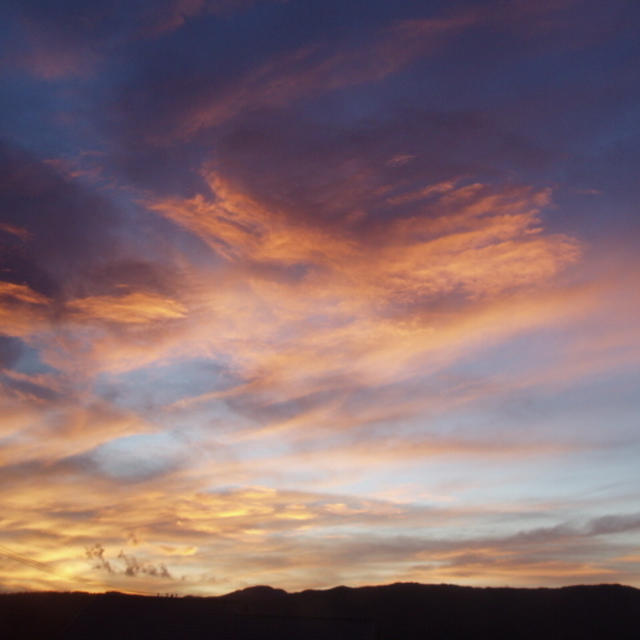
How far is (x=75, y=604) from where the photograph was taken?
79062mm

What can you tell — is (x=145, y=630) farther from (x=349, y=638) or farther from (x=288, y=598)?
(x=288, y=598)

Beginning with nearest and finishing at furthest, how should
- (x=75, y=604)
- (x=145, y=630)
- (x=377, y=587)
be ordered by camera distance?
(x=145, y=630), (x=75, y=604), (x=377, y=587)

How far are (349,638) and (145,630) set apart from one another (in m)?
11.6

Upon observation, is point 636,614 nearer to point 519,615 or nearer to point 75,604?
point 519,615

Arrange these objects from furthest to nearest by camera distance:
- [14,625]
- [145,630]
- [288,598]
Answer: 1. [288,598]
2. [14,625]
3. [145,630]

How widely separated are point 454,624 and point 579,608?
65.1 feet

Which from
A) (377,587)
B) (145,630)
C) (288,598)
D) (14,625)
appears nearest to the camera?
(145,630)

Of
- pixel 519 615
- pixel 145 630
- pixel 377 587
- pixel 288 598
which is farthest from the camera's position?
pixel 288 598

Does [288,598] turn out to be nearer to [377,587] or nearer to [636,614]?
[377,587]

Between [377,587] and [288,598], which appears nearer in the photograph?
[377,587]

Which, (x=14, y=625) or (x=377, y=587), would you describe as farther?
(x=377, y=587)

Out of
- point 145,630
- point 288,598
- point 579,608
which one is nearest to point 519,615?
point 579,608

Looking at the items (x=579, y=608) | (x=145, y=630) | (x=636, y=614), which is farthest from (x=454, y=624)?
(x=145, y=630)

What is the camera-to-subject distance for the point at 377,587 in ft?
306
